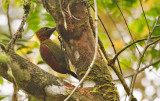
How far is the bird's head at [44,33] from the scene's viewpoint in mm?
3953

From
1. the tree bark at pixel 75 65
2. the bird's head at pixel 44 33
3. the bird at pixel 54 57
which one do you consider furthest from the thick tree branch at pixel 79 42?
the bird's head at pixel 44 33

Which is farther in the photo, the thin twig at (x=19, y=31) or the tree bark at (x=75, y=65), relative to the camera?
the tree bark at (x=75, y=65)

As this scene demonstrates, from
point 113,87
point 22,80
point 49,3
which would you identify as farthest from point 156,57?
point 22,80

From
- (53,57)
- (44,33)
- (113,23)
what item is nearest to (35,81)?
(53,57)

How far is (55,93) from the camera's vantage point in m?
2.10

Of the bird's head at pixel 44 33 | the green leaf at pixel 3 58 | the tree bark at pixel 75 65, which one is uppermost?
the bird's head at pixel 44 33

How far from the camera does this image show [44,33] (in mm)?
3996

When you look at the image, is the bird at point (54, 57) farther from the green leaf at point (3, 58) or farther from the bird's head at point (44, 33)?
the green leaf at point (3, 58)

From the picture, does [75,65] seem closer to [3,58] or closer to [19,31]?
[19,31]

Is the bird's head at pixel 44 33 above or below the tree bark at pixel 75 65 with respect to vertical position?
above

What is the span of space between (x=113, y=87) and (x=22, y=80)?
87 cm

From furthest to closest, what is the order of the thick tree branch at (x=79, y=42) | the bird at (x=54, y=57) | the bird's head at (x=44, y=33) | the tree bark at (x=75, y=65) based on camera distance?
1. the bird's head at (x=44, y=33)
2. the bird at (x=54, y=57)
3. the thick tree branch at (x=79, y=42)
4. the tree bark at (x=75, y=65)

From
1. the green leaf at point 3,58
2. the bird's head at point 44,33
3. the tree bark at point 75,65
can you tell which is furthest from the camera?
the bird's head at point 44,33

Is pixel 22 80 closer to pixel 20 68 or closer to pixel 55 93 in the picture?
pixel 20 68
